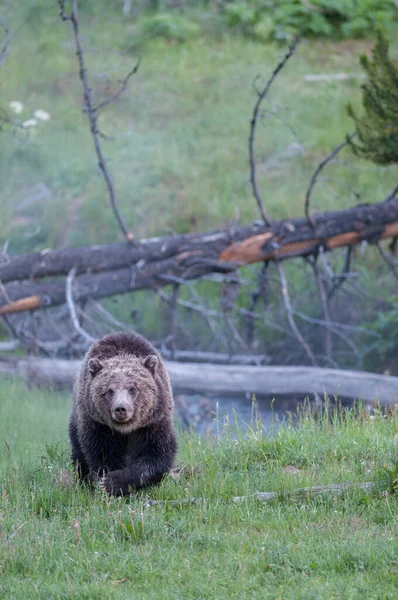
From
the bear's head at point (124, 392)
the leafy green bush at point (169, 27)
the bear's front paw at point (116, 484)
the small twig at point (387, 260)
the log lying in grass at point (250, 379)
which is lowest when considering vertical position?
the log lying in grass at point (250, 379)

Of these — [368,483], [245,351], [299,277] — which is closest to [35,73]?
[299,277]

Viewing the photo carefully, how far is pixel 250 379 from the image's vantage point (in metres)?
10.5

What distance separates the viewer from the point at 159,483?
5.86 metres

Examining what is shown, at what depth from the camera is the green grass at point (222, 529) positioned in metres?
4.20

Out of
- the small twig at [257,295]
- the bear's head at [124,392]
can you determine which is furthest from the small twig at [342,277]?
the bear's head at [124,392]

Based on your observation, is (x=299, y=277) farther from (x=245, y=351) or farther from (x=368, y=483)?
(x=368, y=483)

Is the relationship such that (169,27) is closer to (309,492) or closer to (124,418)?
(124,418)

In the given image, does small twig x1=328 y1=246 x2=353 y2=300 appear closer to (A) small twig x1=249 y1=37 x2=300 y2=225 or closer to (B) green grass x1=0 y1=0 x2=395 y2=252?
(A) small twig x1=249 y1=37 x2=300 y2=225

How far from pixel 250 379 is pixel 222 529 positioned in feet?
18.2

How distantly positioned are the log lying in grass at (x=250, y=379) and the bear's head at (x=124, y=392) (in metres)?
4.40

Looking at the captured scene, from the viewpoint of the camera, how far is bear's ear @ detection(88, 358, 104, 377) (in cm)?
586

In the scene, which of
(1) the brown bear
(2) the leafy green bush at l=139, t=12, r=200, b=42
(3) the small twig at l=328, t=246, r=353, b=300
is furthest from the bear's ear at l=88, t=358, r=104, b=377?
(2) the leafy green bush at l=139, t=12, r=200, b=42

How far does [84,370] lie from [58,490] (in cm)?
91

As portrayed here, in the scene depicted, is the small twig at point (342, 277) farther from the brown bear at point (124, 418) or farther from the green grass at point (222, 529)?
the brown bear at point (124, 418)
